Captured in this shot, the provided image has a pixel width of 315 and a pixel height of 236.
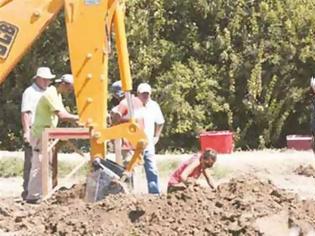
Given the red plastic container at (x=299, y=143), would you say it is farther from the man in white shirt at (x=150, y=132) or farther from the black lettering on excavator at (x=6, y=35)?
the black lettering on excavator at (x=6, y=35)

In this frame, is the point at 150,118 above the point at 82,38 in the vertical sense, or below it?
below

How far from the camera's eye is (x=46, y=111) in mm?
13414

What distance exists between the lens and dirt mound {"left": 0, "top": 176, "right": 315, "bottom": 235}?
31.3 feet

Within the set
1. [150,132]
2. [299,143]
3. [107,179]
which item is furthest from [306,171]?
[107,179]

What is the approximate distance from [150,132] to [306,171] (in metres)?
3.92

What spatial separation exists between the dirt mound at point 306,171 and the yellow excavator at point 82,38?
21.1 feet

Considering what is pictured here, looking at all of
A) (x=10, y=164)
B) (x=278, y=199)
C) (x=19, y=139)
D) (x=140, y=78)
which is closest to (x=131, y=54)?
(x=140, y=78)

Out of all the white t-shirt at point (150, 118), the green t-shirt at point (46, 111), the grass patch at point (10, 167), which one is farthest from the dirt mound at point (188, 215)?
the grass patch at point (10, 167)

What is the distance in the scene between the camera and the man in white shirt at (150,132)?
13648 mm

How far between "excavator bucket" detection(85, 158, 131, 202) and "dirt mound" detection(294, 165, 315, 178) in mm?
6574

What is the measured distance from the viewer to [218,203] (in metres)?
10.1

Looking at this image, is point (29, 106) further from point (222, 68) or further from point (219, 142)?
point (222, 68)

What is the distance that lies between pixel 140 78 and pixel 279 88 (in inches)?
124

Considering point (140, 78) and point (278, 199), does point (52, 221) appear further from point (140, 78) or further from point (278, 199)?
point (140, 78)
